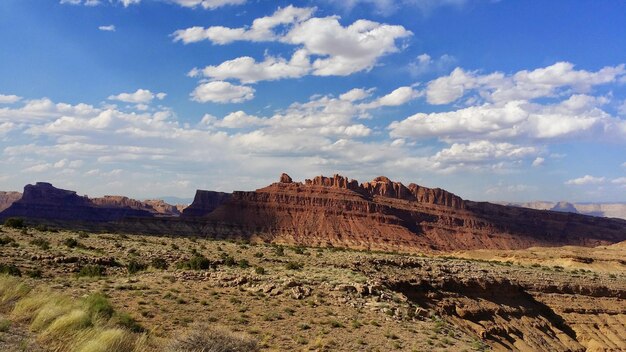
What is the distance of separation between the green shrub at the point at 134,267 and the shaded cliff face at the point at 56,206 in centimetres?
15703

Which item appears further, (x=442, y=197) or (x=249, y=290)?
(x=442, y=197)

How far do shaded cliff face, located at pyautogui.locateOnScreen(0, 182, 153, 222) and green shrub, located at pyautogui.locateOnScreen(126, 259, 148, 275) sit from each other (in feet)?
515

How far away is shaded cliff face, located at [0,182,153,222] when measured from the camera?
174500 millimetres

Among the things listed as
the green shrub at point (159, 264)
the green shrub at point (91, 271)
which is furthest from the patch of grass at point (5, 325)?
the green shrub at point (159, 264)

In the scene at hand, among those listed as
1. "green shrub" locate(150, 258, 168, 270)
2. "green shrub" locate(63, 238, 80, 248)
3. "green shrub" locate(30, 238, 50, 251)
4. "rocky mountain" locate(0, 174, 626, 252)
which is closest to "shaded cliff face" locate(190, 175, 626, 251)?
"rocky mountain" locate(0, 174, 626, 252)

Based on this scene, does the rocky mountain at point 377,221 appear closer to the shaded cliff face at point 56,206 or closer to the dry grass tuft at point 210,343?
the shaded cliff face at point 56,206

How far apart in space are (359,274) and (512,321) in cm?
1046

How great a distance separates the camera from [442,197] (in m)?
160

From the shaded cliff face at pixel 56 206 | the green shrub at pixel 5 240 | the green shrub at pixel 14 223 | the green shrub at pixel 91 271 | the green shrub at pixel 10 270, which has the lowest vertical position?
the green shrub at pixel 91 271

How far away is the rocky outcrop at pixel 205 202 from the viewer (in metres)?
176

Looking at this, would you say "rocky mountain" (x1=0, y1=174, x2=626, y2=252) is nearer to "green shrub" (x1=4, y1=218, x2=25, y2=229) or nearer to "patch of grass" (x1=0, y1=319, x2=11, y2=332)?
"green shrub" (x1=4, y1=218, x2=25, y2=229)

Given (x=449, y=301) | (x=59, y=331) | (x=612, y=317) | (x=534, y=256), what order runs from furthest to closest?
1. (x=534, y=256)
2. (x=612, y=317)
3. (x=449, y=301)
4. (x=59, y=331)

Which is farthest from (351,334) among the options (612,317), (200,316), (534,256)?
(534,256)

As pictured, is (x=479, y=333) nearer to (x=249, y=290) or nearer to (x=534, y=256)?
(x=249, y=290)
